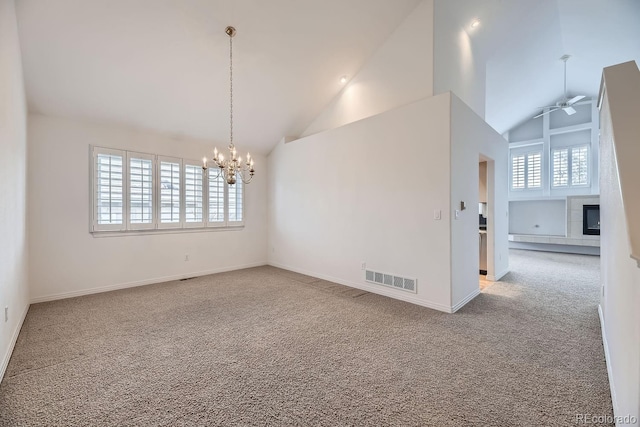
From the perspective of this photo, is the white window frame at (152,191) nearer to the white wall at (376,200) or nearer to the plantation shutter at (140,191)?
the plantation shutter at (140,191)

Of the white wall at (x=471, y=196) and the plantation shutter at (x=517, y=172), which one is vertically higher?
the plantation shutter at (x=517, y=172)

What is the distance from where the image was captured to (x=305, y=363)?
2.41 m

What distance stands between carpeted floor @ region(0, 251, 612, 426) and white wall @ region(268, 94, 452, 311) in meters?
0.64

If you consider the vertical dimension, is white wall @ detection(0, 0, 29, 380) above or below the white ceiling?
below

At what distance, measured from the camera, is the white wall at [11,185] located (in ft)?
7.75

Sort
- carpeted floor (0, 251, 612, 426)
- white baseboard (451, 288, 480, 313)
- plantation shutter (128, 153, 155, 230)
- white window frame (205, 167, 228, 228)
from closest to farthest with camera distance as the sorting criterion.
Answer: carpeted floor (0, 251, 612, 426) < white baseboard (451, 288, 480, 313) < plantation shutter (128, 153, 155, 230) < white window frame (205, 167, 228, 228)

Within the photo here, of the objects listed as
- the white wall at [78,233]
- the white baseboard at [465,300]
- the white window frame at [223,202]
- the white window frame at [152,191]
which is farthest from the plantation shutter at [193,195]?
the white baseboard at [465,300]

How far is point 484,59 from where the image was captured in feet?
18.5

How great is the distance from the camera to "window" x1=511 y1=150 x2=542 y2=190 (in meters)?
9.39

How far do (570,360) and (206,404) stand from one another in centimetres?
300

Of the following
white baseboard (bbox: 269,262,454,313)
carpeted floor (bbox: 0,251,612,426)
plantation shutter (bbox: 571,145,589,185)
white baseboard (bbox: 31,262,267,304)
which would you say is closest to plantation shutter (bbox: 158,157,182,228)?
white baseboard (bbox: 31,262,267,304)

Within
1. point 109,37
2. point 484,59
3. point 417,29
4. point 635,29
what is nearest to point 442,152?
point 417,29

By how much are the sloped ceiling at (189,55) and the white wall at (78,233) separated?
27 cm

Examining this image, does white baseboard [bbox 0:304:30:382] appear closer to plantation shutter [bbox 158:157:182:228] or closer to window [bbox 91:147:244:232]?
window [bbox 91:147:244:232]
